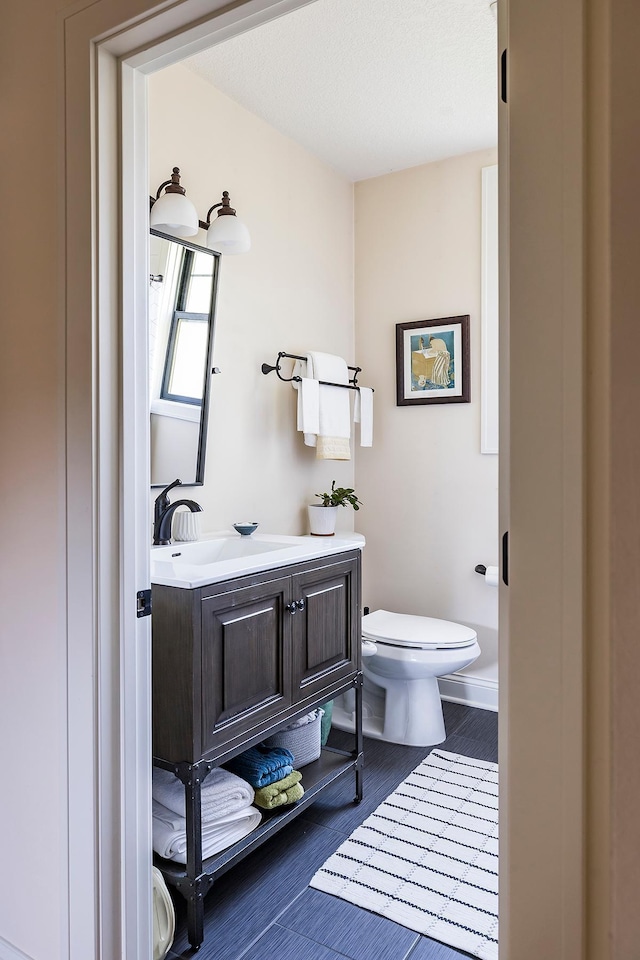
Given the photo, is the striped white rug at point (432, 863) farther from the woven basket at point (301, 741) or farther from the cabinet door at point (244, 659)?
the cabinet door at point (244, 659)

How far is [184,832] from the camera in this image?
5.26 ft

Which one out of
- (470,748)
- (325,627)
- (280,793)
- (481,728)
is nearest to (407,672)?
(470,748)

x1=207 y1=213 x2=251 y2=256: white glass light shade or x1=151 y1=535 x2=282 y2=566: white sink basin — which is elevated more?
x1=207 y1=213 x2=251 y2=256: white glass light shade

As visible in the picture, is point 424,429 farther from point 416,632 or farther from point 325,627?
point 325,627

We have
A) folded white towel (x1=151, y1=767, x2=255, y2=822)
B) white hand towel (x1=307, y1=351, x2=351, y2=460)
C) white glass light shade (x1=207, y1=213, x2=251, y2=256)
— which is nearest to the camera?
folded white towel (x1=151, y1=767, x2=255, y2=822)

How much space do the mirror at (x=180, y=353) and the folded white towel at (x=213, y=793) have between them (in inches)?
35.5

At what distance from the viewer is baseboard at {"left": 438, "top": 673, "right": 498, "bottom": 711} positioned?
299 centimetres

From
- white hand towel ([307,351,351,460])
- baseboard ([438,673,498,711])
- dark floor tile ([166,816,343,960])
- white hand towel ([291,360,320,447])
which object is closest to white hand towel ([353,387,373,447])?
white hand towel ([307,351,351,460])

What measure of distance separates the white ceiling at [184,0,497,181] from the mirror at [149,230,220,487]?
0.69 meters

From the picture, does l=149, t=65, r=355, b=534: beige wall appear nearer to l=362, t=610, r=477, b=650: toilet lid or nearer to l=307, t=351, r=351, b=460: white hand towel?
l=307, t=351, r=351, b=460: white hand towel
